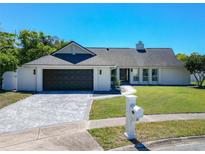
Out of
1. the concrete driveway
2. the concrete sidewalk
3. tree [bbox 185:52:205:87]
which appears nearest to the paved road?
the concrete sidewalk

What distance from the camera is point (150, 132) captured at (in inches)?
302

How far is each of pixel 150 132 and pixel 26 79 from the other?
1616 cm

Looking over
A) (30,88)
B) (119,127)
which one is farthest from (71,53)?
(119,127)

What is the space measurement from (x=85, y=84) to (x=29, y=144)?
1532cm

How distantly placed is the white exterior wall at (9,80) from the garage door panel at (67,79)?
2.76 m

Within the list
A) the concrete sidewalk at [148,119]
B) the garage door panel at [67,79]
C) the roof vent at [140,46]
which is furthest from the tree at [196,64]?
the concrete sidewalk at [148,119]

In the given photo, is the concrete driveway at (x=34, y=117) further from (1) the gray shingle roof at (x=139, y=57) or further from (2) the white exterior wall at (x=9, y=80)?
(1) the gray shingle roof at (x=139, y=57)

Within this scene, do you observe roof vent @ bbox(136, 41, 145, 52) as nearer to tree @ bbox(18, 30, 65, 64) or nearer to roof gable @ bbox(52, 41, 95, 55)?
roof gable @ bbox(52, 41, 95, 55)

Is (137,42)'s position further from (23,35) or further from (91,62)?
(23,35)

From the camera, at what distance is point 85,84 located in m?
21.7

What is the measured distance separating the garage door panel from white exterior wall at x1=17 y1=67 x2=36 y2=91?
107 centimetres

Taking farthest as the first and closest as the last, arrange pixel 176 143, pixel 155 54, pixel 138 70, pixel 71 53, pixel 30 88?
pixel 155 54 → pixel 138 70 → pixel 71 53 → pixel 30 88 → pixel 176 143

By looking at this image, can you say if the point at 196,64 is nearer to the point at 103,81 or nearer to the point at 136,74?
the point at 136,74

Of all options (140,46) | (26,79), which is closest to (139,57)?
(140,46)
